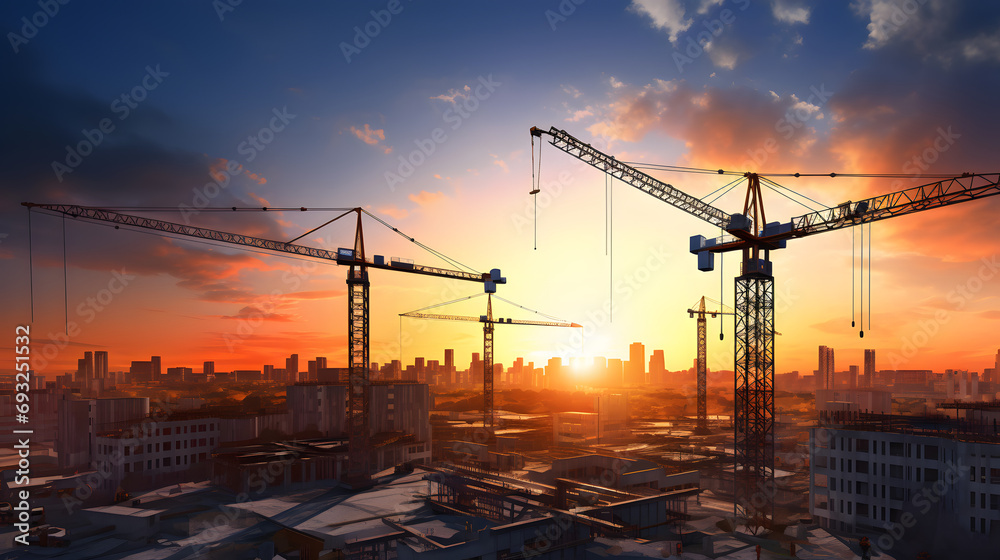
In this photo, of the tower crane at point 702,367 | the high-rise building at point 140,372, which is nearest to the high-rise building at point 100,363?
the high-rise building at point 140,372

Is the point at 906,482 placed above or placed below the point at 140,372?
above

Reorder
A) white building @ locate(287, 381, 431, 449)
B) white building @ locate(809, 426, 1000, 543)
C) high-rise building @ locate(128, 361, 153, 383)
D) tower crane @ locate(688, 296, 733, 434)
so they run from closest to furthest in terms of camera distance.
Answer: white building @ locate(809, 426, 1000, 543), white building @ locate(287, 381, 431, 449), tower crane @ locate(688, 296, 733, 434), high-rise building @ locate(128, 361, 153, 383)

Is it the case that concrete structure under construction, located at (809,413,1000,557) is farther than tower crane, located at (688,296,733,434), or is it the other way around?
tower crane, located at (688,296,733,434)

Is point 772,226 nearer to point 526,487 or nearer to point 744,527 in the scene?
point 744,527

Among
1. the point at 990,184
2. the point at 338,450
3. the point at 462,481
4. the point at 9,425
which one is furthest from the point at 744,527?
the point at 9,425

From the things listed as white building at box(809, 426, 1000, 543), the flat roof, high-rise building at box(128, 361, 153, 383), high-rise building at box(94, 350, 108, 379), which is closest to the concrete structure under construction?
white building at box(809, 426, 1000, 543)

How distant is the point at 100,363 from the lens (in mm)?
136250

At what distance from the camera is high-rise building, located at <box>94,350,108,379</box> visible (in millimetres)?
134725

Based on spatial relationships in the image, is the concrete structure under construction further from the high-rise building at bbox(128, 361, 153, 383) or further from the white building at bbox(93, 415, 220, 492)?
the high-rise building at bbox(128, 361, 153, 383)

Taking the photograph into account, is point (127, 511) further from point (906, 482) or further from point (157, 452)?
point (906, 482)

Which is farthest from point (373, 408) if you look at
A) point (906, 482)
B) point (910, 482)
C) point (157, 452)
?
point (910, 482)

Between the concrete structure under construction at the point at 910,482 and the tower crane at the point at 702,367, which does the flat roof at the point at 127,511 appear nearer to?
the concrete structure under construction at the point at 910,482

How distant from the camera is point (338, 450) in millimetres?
59438

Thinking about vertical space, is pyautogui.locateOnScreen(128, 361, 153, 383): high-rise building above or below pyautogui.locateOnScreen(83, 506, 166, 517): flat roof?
below
